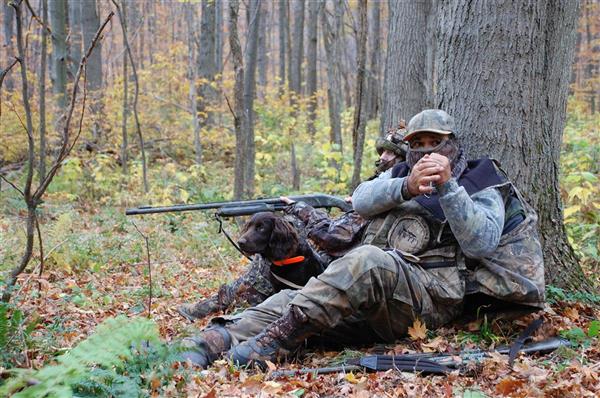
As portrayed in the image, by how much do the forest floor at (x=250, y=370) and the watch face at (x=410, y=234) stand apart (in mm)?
577

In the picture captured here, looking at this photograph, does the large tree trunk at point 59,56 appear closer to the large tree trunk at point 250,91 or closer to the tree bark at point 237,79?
the large tree trunk at point 250,91

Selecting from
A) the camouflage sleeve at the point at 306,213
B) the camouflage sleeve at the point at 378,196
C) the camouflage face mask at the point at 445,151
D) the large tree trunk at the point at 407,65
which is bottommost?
the camouflage sleeve at the point at 306,213

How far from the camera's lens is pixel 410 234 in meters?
4.16

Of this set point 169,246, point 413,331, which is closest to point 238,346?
point 413,331

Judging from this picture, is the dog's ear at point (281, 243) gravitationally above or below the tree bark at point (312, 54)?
below

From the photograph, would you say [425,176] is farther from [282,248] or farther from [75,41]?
[75,41]

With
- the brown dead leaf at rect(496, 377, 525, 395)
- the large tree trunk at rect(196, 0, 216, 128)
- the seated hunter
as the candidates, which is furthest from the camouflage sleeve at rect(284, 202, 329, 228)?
the large tree trunk at rect(196, 0, 216, 128)

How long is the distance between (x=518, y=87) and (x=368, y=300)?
6.84 ft

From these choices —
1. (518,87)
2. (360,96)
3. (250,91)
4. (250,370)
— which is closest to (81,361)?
(250,370)

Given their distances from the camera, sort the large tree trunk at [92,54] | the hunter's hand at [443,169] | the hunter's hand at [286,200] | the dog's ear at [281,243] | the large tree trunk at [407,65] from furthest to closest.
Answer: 1. the large tree trunk at [92,54]
2. the large tree trunk at [407,65]
3. the hunter's hand at [286,200]
4. the dog's ear at [281,243]
5. the hunter's hand at [443,169]

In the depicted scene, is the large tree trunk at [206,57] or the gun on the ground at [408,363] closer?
the gun on the ground at [408,363]

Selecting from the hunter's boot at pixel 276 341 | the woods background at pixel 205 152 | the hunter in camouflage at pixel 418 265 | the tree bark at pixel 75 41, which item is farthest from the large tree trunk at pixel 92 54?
the hunter's boot at pixel 276 341

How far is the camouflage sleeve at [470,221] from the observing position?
3.73 metres

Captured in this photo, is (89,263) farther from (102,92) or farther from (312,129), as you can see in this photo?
(312,129)
